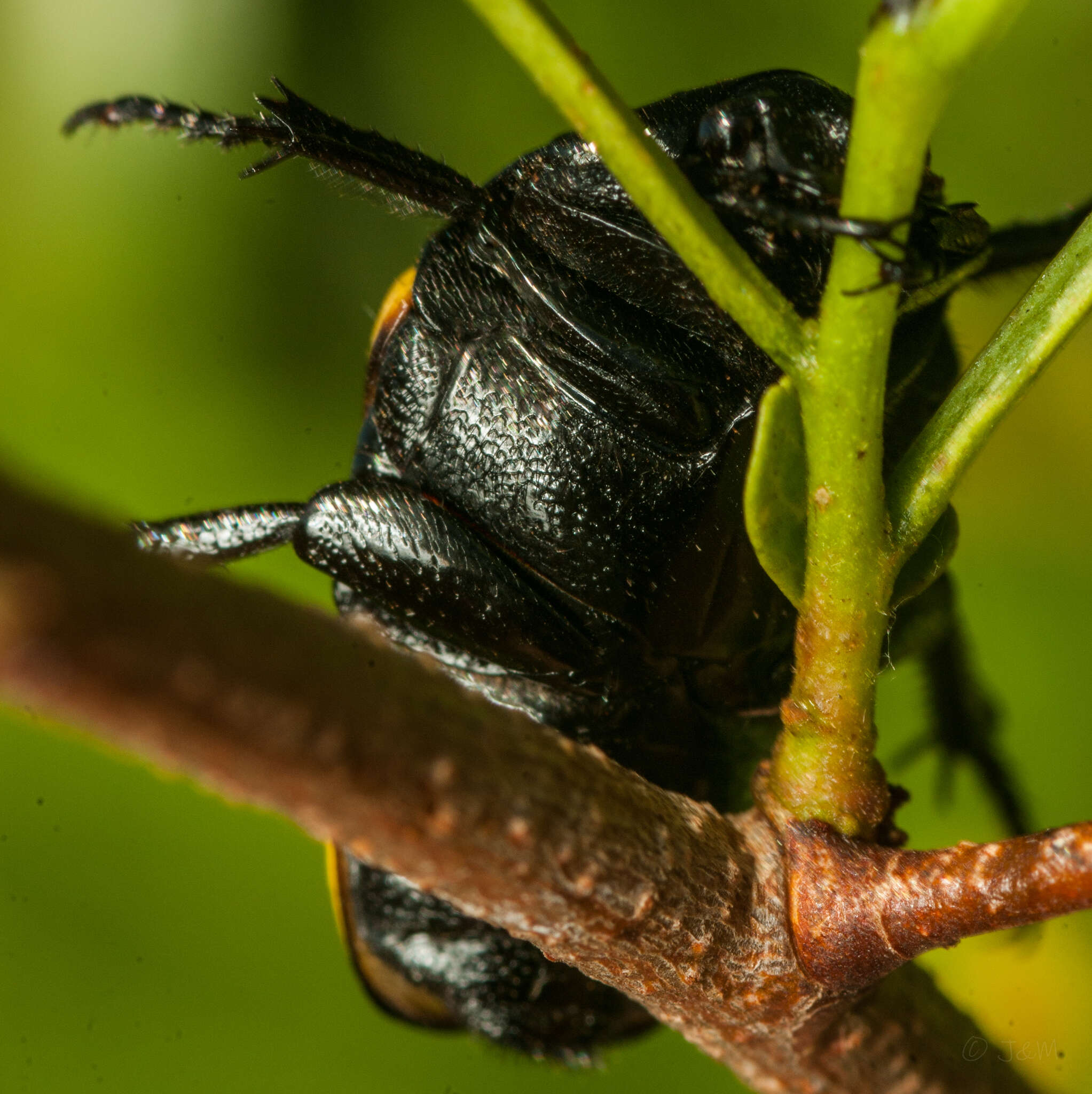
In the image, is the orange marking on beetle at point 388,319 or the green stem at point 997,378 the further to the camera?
the orange marking on beetle at point 388,319

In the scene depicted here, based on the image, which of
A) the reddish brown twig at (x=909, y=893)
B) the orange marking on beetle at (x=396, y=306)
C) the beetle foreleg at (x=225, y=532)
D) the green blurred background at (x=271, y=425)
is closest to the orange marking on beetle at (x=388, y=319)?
the orange marking on beetle at (x=396, y=306)

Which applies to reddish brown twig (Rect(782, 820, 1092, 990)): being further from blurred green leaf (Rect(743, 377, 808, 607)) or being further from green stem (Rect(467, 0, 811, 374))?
green stem (Rect(467, 0, 811, 374))

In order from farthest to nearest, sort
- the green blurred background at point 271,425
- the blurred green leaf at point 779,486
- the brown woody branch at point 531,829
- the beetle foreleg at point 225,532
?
1. the green blurred background at point 271,425
2. the beetle foreleg at point 225,532
3. the blurred green leaf at point 779,486
4. the brown woody branch at point 531,829

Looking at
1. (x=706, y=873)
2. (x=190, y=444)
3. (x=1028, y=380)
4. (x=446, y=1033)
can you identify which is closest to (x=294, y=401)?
(x=190, y=444)

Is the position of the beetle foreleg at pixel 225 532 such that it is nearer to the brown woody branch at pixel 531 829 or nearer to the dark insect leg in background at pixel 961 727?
the brown woody branch at pixel 531 829

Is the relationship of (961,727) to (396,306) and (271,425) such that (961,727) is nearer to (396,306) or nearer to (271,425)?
(396,306)

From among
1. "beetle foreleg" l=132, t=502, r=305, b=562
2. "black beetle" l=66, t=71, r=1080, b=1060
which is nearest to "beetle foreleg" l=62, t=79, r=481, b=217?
"black beetle" l=66, t=71, r=1080, b=1060

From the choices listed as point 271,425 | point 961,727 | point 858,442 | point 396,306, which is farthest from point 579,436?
point 271,425
